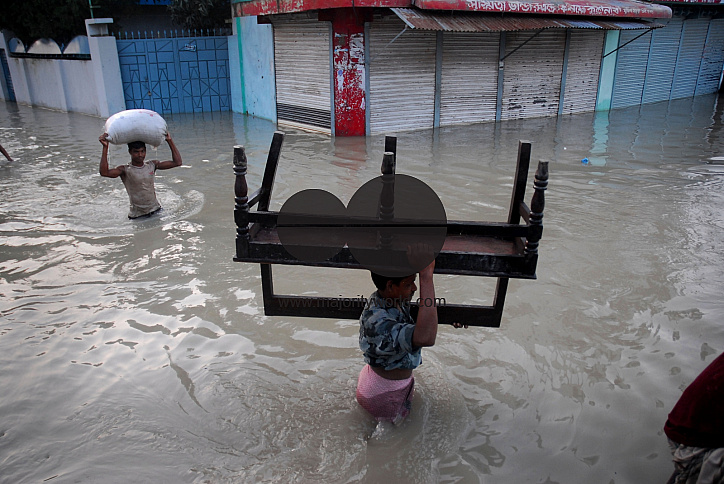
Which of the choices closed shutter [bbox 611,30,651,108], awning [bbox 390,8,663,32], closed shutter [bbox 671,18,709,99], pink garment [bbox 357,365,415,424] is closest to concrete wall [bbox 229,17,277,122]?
awning [bbox 390,8,663,32]

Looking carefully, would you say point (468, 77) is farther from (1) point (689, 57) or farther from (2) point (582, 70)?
(1) point (689, 57)

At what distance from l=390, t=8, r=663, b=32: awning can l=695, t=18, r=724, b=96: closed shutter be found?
754 centimetres

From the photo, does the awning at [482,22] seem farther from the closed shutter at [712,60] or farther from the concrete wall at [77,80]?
the concrete wall at [77,80]

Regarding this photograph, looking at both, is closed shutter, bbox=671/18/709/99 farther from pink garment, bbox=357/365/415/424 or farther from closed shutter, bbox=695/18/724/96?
pink garment, bbox=357/365/415/424

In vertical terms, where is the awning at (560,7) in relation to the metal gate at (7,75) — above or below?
above

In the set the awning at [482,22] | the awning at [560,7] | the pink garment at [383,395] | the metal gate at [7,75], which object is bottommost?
the pink garment at [383,395]

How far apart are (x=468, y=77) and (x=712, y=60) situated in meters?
11.7

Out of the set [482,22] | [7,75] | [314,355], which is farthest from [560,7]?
[7,75]

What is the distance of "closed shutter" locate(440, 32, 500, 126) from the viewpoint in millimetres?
12383

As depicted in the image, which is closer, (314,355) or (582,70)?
(314,355)

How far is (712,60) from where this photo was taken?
18750 mm

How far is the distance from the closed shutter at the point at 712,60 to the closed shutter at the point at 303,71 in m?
14.5

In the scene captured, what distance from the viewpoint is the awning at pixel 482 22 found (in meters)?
9.79

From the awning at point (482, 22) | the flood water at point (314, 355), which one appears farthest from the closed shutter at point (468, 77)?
the flood water at point (314, 355)
